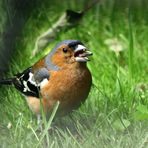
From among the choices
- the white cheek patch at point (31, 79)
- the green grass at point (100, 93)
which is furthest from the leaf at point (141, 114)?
the white cheek patch at point (31, 79)

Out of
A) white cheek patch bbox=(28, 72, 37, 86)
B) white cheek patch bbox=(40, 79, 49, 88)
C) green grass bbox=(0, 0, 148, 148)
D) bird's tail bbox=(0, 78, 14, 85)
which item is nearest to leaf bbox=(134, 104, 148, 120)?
green grass bbox=(0, 0, 148, 148)

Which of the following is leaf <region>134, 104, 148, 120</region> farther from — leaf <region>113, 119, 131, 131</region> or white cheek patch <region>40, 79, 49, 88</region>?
white cheek patch <region>40, 79, 49, 88</region>

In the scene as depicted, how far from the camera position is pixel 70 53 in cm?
479

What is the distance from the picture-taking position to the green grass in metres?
4.49

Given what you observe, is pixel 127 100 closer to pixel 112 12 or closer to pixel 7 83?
pixel 7 83

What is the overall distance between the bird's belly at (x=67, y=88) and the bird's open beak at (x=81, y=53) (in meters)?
0.09

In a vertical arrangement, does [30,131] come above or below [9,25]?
below

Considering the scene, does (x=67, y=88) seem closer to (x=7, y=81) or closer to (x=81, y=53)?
(x=81, y=53)

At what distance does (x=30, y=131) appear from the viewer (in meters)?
4.70

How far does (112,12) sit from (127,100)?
2.22 metres

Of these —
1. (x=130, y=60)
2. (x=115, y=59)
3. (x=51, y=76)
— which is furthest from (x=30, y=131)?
(x=115, y=59)

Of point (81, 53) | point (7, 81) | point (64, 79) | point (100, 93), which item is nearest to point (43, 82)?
point (64, 79)

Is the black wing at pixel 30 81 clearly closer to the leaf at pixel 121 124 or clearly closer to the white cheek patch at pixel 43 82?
the white cheek patch at pixel 43 82

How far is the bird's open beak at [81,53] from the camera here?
15.5ft
